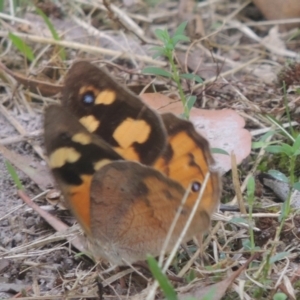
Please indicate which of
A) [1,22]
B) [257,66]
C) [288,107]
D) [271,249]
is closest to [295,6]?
[257,66]

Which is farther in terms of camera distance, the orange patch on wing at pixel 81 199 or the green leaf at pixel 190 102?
the green leaf at pixel 190 102

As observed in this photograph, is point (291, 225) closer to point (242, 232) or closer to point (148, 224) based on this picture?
point (242, 232)

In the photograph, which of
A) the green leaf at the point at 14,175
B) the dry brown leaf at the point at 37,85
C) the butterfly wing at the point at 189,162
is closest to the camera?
the butterfly wing at the point at 189,162

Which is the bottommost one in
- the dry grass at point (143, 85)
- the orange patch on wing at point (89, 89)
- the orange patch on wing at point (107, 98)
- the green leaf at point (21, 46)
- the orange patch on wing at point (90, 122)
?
the dry grass at point (143, 85)

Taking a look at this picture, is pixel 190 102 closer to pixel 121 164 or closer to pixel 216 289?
pixel 121 164

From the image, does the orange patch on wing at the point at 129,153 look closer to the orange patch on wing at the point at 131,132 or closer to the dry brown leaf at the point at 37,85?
the orange patch on wing at the point at 131,132

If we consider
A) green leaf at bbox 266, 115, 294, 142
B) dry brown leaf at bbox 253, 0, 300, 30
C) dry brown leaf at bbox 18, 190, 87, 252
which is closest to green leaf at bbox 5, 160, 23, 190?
dry brown leaf at bbox 18, 190, 87, 252

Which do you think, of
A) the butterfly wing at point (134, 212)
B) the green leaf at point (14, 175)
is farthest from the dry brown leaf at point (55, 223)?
the butterfly wing at point (134, 212)
